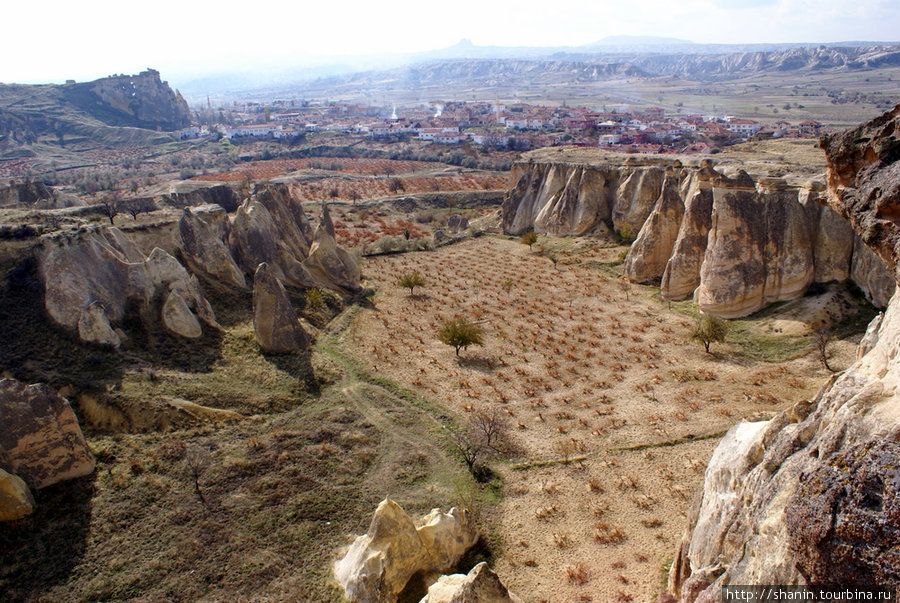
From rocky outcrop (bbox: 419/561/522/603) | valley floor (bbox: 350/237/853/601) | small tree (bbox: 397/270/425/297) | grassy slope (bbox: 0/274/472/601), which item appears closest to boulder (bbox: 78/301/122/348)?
grassy slope (bbox: 0/274/472/601)

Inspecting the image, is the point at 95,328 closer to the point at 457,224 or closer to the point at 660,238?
the point at 660,238

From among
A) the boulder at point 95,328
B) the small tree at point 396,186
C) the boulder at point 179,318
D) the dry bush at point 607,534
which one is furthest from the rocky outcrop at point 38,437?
the small tree at point 396,186

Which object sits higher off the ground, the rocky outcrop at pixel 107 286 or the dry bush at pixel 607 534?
the rocky outcrop at pixel 107 286

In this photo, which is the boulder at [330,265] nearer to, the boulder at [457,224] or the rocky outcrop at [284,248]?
the rocky outcrop at [284,248]

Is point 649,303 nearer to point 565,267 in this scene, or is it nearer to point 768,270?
point 768,270

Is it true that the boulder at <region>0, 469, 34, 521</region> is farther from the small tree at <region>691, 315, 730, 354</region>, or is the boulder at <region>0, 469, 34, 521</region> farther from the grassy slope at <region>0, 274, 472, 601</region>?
the small tree at <region>691, 315, 730, 354</region>

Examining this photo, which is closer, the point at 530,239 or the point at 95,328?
the point at 95,328

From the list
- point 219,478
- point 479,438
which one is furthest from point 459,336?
point 219,478
